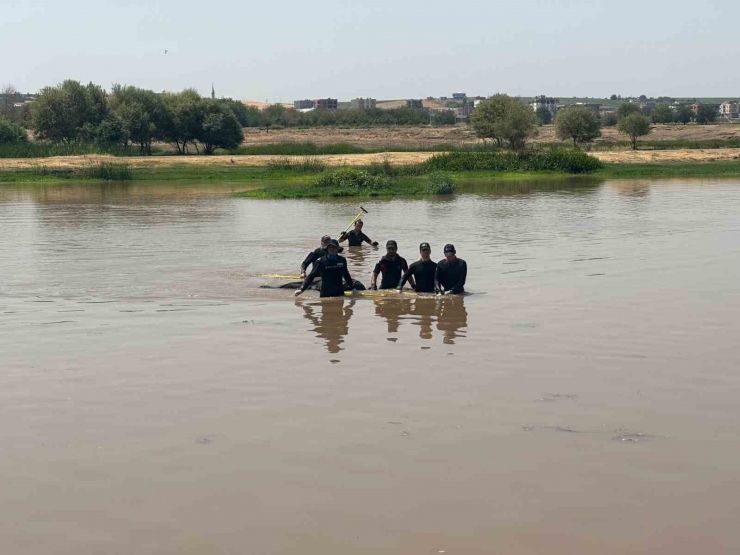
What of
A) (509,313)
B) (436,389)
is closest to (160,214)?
(509,313)

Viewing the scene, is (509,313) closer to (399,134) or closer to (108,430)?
(108,430)

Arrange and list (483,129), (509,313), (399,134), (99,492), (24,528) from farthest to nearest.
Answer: (399,134) < (483,129) < (509,313) < (99,492) < (24,528)

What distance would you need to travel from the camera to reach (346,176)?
1647 inches

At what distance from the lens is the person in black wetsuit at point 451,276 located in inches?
593

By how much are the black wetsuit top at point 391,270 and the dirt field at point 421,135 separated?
217ft

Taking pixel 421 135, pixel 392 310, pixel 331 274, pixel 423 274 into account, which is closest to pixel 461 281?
pixel 423 274

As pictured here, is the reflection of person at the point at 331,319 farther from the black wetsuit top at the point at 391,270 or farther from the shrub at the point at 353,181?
the shrub at the point at 353,181

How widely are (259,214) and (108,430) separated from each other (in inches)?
944

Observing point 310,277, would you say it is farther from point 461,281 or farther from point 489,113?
point 489,113

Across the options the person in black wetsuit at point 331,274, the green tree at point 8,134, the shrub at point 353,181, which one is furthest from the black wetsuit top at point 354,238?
the green tree at point 8,134

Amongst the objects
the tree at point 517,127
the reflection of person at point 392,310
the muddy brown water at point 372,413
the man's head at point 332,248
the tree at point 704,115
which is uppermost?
the tree at point 704,115

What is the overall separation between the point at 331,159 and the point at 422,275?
44.0m

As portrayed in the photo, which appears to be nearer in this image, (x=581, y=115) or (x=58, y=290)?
(x=58, y=290)

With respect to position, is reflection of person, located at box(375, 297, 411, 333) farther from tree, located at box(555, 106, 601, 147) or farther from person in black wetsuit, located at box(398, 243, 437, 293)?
tree, located at box(555, 106, 601, 147)
